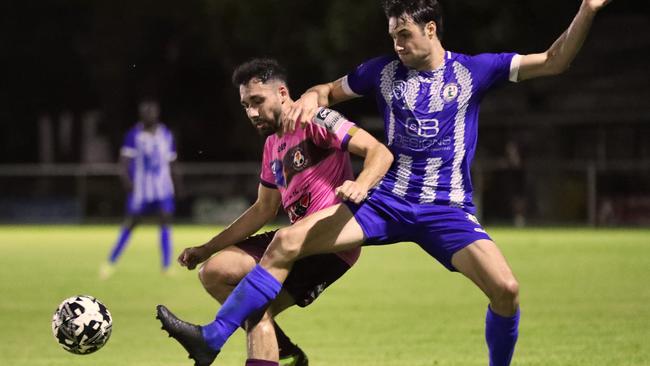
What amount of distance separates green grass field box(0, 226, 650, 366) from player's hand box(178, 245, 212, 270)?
5.01 feet

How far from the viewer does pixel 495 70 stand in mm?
7105

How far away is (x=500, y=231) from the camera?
27906 mm

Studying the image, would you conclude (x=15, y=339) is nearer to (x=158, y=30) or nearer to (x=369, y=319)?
(x=369, y=319)

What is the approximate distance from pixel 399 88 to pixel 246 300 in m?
1.53

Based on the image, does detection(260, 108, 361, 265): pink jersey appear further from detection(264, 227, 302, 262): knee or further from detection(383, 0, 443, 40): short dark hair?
detection(383, 0, 443, 40): short dark hair

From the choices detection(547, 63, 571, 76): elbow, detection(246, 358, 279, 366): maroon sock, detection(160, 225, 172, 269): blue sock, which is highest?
detection(547, 63, 571, 76): elbow

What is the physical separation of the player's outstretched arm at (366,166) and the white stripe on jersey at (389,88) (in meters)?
0.31

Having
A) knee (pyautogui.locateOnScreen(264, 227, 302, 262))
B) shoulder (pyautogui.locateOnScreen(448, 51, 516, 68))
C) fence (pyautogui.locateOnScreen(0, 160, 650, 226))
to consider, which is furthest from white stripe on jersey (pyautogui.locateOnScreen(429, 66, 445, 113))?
fence (pyautogui.locateOnScreen(0, 160, 650, 226))

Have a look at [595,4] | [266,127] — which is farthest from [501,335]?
[595,4]

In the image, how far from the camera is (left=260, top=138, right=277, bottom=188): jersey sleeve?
7336 millimetres

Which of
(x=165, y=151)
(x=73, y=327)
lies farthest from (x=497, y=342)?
(x=165, y=151)

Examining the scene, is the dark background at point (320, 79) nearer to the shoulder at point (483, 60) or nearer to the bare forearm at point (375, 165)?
the shoulder at point (483, 60)

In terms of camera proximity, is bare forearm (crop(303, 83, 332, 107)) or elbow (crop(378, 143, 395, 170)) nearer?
elbow (crop(378, 143, 395, 170))

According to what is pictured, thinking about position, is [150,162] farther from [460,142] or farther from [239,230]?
[460,142]
